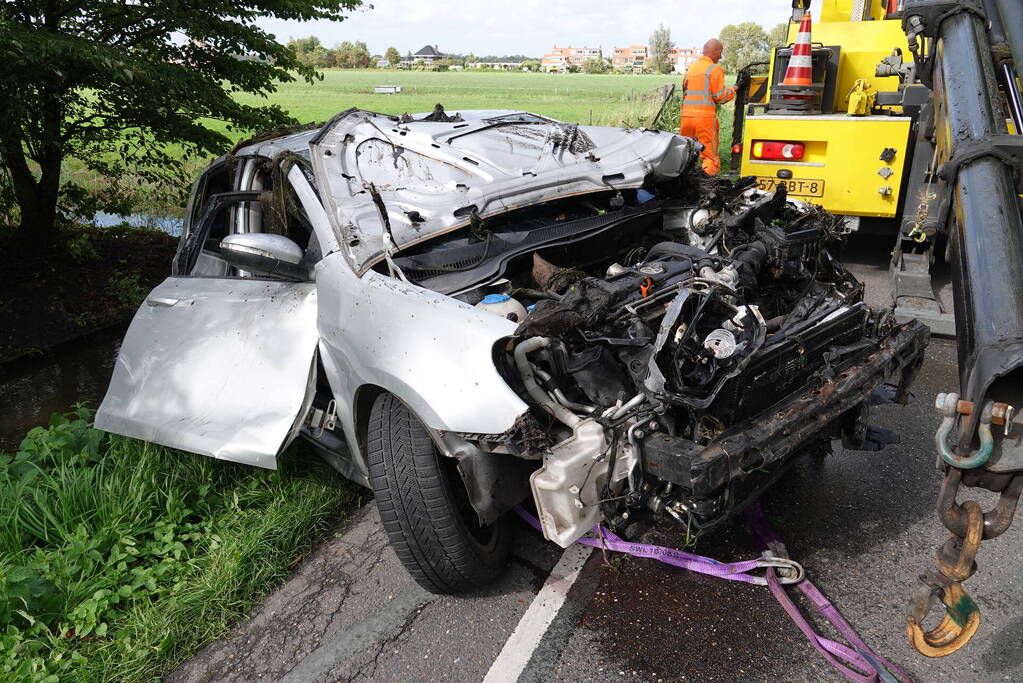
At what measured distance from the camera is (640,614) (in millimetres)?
2730

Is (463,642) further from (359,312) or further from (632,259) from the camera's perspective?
(632,259)

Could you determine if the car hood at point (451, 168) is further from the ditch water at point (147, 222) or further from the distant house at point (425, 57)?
the distant house at point (425, 57)

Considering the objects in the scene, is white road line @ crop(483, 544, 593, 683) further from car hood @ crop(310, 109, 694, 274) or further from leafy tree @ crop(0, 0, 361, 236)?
leafy tree @ crop(0, 0, 361, 236)

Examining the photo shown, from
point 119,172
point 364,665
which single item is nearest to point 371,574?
point 364,665

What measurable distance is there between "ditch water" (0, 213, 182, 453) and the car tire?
327cm

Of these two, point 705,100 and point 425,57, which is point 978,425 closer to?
point 705,100

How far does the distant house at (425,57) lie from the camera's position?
118363 millimetres

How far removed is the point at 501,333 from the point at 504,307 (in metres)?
0.33

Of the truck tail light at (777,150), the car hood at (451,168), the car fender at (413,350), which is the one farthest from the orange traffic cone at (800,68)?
the car fender at (413,350)

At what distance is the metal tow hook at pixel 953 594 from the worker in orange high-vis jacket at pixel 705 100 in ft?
26.3

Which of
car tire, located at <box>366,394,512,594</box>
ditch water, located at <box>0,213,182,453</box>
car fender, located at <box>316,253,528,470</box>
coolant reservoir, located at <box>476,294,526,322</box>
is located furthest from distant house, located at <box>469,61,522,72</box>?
car tire, located at <box>366,394,512,594</box>

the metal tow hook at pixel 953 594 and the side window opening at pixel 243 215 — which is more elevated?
the side window opening at pixel 243 215

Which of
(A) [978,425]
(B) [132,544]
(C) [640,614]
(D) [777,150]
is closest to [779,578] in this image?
(C) [640,614]

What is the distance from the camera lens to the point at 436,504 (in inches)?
105
